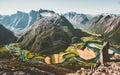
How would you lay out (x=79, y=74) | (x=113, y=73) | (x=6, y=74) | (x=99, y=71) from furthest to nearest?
(x=6, y=74), (x=79, y=74), (x=99, y=71), (x=113, y=73)

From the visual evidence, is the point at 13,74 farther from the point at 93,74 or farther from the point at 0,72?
the point at 93,74

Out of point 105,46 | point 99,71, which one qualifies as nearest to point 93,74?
point 99,71

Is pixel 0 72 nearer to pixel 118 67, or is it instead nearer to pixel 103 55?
pixel 103 55

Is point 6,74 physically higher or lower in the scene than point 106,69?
lower

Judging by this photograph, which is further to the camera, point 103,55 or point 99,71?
point 103,55

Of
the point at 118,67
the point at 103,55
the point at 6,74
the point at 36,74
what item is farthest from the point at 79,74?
the point at 6,74

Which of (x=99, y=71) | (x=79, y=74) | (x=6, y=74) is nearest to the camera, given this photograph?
(x=99, y=71)

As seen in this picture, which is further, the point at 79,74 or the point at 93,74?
the point at 79,74

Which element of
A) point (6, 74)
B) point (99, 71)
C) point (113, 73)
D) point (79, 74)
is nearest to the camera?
point (113, 73)

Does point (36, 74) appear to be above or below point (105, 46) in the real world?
below
